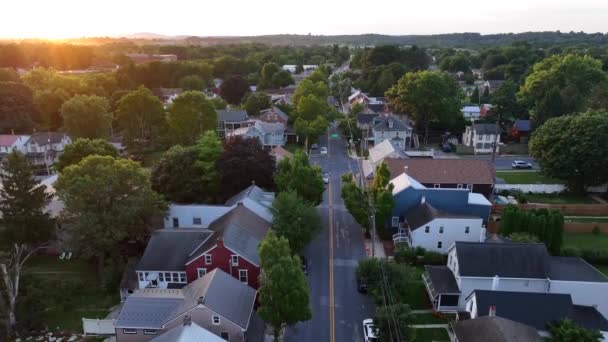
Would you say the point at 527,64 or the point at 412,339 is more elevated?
the point at 527,64

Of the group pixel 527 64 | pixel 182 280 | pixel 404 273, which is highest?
pixel 527 64

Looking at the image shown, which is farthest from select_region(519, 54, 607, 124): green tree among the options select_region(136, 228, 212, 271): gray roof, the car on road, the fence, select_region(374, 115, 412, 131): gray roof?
the fence

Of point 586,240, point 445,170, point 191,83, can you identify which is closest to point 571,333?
point 586,240

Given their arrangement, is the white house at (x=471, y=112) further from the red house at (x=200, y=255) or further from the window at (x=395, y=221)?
the red house at (x=200, y=255)

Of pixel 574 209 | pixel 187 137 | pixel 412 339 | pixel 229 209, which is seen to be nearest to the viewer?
pixel 412 339

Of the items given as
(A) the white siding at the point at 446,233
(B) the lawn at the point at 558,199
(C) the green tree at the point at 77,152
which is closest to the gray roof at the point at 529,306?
(A) the white siding at the point at 446,233

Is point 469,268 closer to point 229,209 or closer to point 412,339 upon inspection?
point 412,339

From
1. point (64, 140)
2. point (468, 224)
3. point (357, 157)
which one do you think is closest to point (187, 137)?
point (64, 140)
